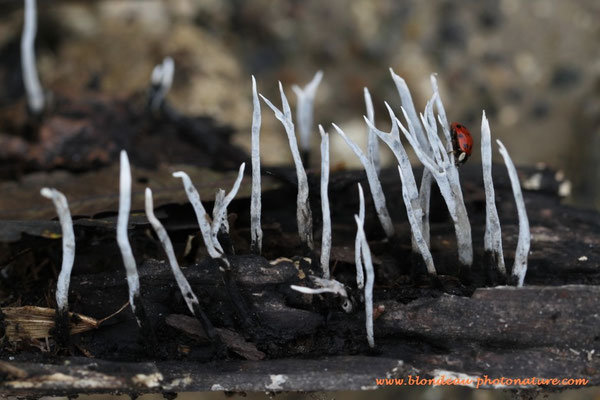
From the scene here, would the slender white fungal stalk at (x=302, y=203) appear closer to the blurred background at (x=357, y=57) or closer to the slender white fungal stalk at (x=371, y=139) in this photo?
the slender white fungal stalk at (x=371, y=139)

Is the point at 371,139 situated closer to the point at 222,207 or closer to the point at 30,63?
the point at 222,207

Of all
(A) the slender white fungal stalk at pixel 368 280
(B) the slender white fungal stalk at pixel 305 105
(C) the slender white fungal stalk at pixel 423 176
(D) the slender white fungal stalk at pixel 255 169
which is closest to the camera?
(A) the slender white fungal stalk at pixel 368 280

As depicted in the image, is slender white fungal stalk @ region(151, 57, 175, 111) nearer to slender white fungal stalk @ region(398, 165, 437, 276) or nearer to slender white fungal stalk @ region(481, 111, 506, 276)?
slender white fungal stalk @ region(398, 165, 437, 276)

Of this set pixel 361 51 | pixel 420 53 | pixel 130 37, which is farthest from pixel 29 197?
pixel 420 53

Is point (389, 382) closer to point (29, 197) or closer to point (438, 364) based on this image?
point (438, 364)

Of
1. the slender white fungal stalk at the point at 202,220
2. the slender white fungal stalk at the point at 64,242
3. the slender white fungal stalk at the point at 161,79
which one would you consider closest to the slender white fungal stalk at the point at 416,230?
the slender white fungal stalk at the point at 202,220
